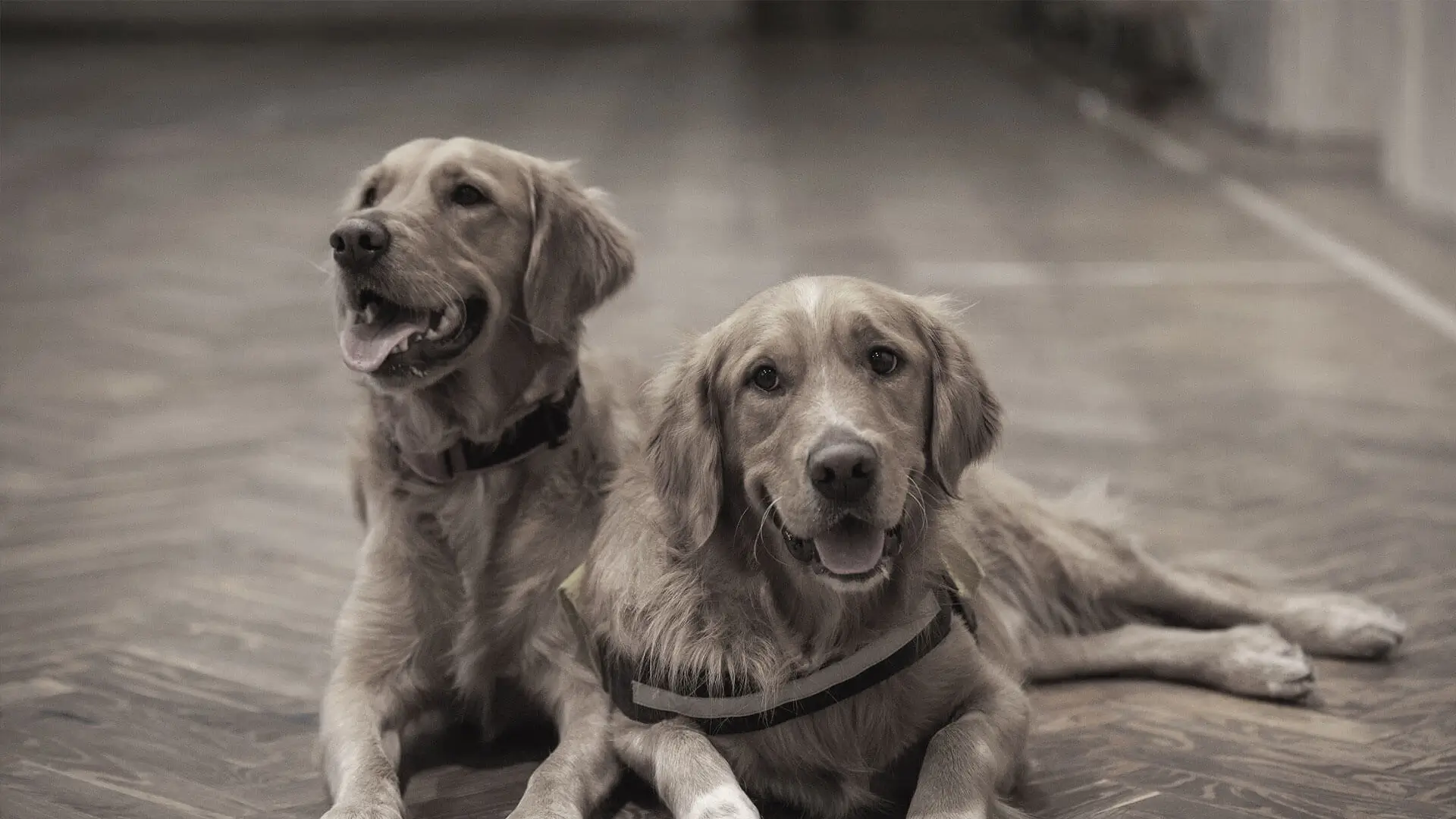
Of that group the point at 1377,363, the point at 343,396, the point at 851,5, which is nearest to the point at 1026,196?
the point at 1377,363

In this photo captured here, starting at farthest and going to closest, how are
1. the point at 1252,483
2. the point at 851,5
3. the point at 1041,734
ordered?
the point at 851,5 → the point at 1252,483 → the point at 1041,734

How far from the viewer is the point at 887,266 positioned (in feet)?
24.6

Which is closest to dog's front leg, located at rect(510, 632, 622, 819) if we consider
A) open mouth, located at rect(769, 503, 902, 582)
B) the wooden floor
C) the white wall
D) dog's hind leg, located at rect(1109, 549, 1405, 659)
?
the wooden floor

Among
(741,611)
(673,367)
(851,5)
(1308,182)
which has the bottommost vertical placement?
(851,5)

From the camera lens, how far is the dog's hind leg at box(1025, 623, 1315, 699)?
339 centimetres

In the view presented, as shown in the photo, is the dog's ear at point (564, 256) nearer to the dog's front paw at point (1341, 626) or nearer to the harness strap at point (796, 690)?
the harness strap at point (796, 690)

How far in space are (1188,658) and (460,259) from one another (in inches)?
68.8

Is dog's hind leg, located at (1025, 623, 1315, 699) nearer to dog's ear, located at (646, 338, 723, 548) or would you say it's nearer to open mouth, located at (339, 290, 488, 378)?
dog's ear, located at (646, 338, 723, 548)

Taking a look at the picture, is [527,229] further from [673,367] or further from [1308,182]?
[1308,182]

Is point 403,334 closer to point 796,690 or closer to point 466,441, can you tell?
point 466,441

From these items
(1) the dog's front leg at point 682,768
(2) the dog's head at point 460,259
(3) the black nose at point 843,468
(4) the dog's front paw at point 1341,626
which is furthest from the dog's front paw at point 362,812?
(4) the dog's front paw at point 1341,626

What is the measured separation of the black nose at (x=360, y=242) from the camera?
10.4ft

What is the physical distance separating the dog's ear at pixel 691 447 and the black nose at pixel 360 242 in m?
0.66

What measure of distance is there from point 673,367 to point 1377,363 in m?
3.84
